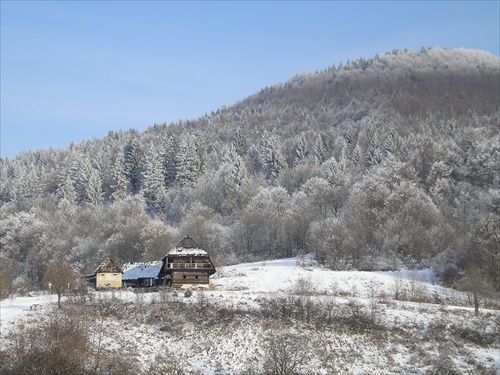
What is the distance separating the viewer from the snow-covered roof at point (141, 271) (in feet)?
202

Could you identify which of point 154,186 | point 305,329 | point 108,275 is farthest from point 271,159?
point 305,329

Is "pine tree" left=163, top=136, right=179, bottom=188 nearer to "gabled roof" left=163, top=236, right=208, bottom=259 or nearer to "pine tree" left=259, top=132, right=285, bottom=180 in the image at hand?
"pine tree" left=259, top=132, right=285, bottom=180

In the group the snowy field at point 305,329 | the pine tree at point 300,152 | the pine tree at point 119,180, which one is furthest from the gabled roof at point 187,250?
the pine tree at point 300,152

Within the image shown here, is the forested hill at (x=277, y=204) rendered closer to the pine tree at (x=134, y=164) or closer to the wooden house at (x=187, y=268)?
the pine tree at (x=134, y=164)

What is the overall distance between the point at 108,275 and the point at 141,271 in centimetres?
401

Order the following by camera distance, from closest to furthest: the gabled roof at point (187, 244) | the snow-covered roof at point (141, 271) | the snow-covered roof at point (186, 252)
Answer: the snow-covered roof at point (186, 252) → the gabled roof at point (187, 244) → the snow-covered roof at point (141, 271)

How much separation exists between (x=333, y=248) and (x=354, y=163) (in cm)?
4380

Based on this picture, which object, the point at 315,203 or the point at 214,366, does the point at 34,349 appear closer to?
the point at 214,366

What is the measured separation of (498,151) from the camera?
273 feet

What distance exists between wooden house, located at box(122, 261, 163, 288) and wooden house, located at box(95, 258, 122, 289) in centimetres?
117

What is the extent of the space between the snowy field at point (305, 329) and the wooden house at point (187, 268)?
6.46 m

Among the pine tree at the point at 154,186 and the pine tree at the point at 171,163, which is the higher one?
the pine tree at the point at 171,163

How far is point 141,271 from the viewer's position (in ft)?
205

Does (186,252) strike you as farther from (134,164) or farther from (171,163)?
(134,164)
